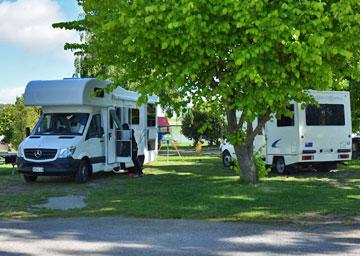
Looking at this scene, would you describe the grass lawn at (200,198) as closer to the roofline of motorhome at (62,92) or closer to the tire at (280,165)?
the tire at (280,165)

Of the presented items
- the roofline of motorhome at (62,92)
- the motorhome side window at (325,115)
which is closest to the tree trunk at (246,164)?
the roofline of motorhome at (62,92)

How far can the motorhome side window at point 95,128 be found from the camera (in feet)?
54.3

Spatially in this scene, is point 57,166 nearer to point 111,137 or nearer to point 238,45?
point 111,137

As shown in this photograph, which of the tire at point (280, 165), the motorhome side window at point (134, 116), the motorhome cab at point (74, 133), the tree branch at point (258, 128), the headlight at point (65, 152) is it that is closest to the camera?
the tree branch at point (258, 128)

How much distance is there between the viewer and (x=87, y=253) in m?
7.09

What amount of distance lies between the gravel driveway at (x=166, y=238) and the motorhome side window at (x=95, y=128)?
23.4 ft

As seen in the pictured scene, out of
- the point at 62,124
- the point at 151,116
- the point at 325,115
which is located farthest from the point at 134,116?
the point at 325,115

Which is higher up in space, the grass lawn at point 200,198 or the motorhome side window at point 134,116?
the motorhome side window at point 134,116

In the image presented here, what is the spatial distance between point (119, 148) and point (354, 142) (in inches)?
546

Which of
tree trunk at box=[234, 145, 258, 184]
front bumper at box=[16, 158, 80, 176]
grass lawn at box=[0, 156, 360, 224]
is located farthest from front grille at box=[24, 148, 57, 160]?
tree trunk at box=[234, 145, 258, 184]

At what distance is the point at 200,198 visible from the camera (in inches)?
466

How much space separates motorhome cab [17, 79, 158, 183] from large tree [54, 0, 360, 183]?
259 cm

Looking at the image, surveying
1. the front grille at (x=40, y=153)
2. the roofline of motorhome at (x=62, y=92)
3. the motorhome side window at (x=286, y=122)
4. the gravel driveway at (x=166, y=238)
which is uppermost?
the roofline of motorhome at (x=62, y=92)

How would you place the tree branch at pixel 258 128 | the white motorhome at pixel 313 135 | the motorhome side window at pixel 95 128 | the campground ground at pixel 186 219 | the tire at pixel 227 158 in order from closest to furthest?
1. the campground ground at pixel 186 219
2. the tree branch at pixel 258 128
3. the motorhome side window at pixel 95 128
4. the white motorhome at pixel 313 135
5. the tire at pixel 227 158
